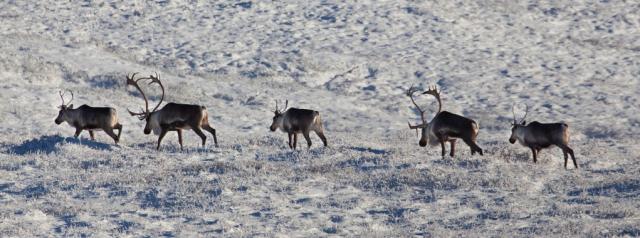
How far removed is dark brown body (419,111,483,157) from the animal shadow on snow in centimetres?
781

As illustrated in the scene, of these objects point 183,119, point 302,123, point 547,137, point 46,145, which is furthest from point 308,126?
point 46,145

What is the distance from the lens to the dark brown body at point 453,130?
20.8 meters

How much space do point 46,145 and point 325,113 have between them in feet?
41.9

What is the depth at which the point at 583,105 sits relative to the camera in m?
34.0

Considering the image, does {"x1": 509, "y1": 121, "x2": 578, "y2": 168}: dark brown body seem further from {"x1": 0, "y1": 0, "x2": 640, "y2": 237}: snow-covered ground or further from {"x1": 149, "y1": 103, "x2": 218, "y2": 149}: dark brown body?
{"x1": 149, "y1": 103, "x2": 218, "y2": 149}: dark brown body

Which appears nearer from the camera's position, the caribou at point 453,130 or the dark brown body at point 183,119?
the caribou at point 453,130

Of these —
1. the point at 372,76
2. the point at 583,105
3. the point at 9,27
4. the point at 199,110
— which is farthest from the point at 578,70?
the point at 9,27

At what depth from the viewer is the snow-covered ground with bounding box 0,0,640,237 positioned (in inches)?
604

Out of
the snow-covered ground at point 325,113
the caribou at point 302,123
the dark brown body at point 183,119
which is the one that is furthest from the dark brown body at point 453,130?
the dark brown body at point 183,119

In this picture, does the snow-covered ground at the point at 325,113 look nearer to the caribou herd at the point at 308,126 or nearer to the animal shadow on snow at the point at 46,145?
the animal shadow on snow at the point at 46,145

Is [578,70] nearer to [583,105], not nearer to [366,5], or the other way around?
[583,105]

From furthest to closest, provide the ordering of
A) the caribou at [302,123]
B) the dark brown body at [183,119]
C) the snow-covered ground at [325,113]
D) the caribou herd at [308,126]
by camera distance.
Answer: the caribou at [302,123] < the dark brown body at [183,119] < the caribou herd at [308,126] < the snow-covered ground at [325,113]

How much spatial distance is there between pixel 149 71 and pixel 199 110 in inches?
565

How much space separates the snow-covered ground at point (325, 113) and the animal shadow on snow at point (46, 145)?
0.07m
